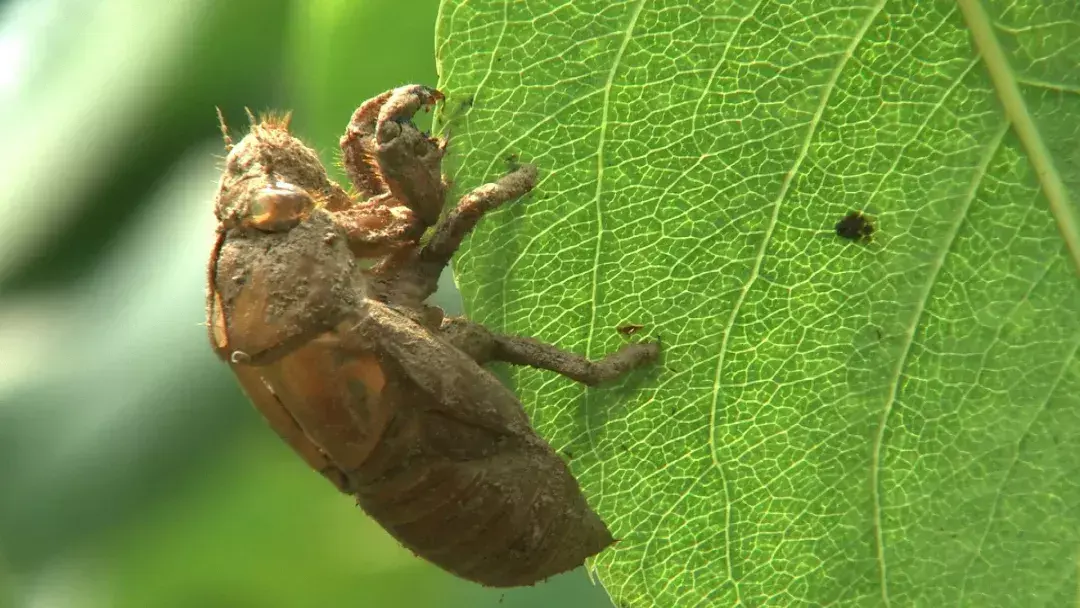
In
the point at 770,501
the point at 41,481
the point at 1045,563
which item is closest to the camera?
the point at 1045,563

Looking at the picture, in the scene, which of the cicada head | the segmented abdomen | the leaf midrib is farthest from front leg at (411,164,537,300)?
the leaf midrib

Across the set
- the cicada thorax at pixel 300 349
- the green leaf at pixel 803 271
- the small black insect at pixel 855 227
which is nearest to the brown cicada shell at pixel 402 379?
the cicada thorax at pixel 300 349

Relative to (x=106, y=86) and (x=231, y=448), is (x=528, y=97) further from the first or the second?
(x=106, y=86)

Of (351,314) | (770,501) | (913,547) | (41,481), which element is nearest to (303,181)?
(351,314)

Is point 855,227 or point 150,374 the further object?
point 150,374

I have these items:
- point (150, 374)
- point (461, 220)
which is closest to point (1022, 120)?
point (461, 220)

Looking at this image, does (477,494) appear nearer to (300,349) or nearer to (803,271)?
(300,349)
